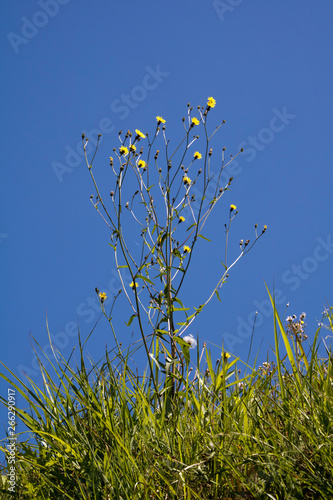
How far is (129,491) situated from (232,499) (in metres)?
0.43

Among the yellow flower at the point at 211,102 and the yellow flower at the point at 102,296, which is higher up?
the yellow flower at the point at 211,102

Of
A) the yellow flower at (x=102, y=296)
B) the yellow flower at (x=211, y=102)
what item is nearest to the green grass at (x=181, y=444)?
the yellow flower at (x=102, y=296)

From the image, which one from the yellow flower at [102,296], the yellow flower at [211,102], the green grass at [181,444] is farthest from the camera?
the yellow flower at [211,102]

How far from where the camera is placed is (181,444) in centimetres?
218

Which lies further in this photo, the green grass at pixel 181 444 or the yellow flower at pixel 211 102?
the yellow flower at pixel 211 102

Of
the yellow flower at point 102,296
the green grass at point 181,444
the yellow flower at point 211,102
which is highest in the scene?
the yellow flower at point 211,102

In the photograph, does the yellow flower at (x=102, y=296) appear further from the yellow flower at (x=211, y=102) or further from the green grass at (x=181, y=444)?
the yellow flower at (x=211, y=102)

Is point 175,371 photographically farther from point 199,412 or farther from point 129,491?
point 129,491

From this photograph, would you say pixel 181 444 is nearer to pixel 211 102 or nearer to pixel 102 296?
pixel 102 296

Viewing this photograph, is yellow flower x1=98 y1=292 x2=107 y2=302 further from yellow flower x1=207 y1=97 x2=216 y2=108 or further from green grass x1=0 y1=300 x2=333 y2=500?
yellow flower x1=207 y1=97 x2=216 y2=108

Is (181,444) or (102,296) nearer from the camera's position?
(181,444)

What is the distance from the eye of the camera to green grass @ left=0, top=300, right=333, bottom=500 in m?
1.81

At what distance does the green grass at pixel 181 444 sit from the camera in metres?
1.81

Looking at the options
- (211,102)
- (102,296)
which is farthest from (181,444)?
(211,102)
